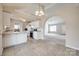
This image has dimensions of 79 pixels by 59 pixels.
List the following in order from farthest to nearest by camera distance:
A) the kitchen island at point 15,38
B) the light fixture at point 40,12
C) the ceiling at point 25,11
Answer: the kitchen island at point 15,38, the light fixture at point 40,12, the ceiling at point 25,11

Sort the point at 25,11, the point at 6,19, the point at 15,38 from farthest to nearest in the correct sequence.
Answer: the point at 15,38 < the point at 25,11 < the point at 6,19

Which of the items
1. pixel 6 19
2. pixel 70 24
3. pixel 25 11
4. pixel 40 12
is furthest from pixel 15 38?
pixel 70 24

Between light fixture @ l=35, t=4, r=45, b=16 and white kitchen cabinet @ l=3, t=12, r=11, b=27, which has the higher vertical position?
light fixture @ l=35, t=4, r=45, b=16

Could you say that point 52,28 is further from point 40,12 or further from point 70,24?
point 70,24

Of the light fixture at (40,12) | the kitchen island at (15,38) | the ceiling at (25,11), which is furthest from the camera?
the kitchen island at (15,38)

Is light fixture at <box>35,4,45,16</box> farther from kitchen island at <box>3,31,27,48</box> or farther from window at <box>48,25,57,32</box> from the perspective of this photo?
kitchen island at <box>3,31,27,48</box>

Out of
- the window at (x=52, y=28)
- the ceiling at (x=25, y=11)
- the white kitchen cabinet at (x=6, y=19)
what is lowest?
the window at (x=52, y=28)

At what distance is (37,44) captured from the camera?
323 cm

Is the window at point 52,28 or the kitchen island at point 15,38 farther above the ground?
the window at point 52,28

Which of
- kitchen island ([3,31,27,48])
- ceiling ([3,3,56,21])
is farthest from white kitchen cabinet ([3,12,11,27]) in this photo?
kitchen island ([3,31,27,48])

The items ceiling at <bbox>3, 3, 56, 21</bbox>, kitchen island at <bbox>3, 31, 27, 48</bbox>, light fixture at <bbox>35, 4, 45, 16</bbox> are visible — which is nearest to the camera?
ceiling at <bbox>3, 3, 56, 21</bbox>

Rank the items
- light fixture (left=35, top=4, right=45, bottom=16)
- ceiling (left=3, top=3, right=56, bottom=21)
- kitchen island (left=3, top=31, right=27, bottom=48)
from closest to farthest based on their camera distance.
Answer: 1. ceiling (left=3, top=3, right=56, bottom=21)
2. light fixture (left=35, top=4, right=45, bottom=16)
3. kitchen island (left=3, top=31, right=27, bottom=48)

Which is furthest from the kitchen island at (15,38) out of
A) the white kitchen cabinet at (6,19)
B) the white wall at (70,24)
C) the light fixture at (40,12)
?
the white wall at (70,24)

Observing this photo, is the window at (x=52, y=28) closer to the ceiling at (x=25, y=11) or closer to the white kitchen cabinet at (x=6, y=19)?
the ceiling at (x=25, y=11)
